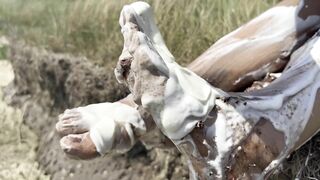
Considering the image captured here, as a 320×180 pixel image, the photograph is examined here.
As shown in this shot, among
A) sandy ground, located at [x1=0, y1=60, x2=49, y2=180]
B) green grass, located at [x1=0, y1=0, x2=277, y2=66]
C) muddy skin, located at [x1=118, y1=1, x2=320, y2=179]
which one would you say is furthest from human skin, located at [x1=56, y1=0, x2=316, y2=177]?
sandy ground, located at [x1=0, y1=60, x2=49, y2=180]

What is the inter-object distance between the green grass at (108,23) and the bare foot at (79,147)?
0.89 meters

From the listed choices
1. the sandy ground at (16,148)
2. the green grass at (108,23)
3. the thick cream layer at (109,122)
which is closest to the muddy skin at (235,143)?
the thick cream layer at (109,122)

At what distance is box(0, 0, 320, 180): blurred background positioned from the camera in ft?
6.18

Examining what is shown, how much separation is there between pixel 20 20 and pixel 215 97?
160 centimetres

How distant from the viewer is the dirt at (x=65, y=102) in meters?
1.91

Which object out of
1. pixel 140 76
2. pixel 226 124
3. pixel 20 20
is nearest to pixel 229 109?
pixel 226 124

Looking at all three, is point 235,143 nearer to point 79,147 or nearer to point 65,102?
point 79,147

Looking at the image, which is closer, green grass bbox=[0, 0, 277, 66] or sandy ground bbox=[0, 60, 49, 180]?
green grass bbox=[0, 0, 277, 66]

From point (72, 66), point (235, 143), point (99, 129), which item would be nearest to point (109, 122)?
point (99, 129)

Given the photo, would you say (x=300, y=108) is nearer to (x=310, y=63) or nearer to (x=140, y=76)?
(x=310, y=63)

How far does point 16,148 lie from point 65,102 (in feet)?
0.66

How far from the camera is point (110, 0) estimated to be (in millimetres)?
2092

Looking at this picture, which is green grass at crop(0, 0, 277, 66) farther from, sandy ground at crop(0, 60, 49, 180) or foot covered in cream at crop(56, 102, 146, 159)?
foot covered in cream at crop(56, 102, 146, 159)

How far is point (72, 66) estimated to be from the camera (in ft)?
6.75
